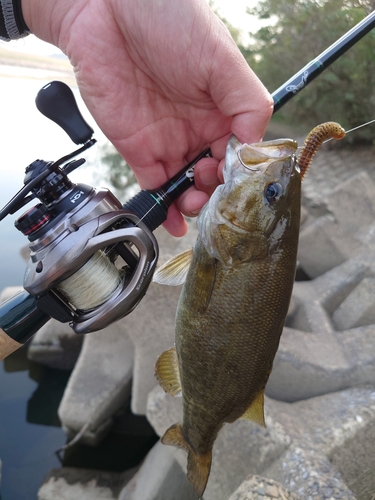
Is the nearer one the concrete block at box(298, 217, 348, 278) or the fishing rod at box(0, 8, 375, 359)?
the fishing rod at box(0, 8, 375, 359)

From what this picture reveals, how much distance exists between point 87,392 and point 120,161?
5.83 meters

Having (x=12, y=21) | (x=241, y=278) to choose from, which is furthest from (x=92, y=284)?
(x=12, y=21)

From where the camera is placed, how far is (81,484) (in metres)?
3.03

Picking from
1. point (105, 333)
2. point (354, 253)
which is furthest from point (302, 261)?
point (105, 333)

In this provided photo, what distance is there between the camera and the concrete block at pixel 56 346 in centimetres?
401

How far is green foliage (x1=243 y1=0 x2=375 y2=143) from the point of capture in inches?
276

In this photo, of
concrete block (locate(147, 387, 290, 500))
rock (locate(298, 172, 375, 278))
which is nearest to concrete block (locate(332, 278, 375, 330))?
rock (locate(298, 172, 375, 278))

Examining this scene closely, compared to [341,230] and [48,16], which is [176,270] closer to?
[48,16]

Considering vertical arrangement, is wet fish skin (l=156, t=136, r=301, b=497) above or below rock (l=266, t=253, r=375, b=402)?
above

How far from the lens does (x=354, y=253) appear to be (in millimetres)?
3979

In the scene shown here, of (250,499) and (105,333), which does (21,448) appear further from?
(250,499)

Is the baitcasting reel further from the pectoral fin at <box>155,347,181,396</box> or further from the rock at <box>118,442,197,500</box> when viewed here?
the rock at <box>118,442,197,500</box>

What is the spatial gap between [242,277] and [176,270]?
1.03 feet

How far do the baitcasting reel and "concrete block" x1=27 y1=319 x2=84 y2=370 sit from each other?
108 inches
